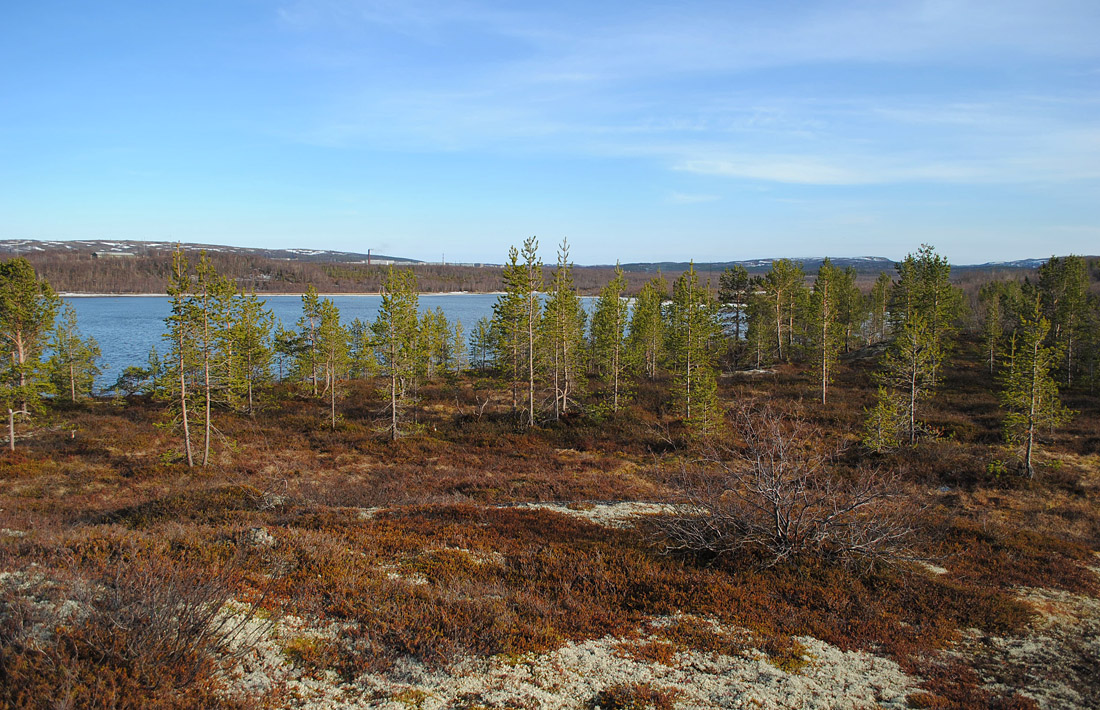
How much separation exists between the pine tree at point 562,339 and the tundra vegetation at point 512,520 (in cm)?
37

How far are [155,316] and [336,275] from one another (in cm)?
9036

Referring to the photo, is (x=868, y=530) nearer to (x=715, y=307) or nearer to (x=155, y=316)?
(x=715, y=307)

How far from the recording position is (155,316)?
10675cm

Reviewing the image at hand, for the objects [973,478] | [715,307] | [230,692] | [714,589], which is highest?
[715,307]

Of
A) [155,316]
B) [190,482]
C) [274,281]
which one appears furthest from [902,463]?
[274,281]

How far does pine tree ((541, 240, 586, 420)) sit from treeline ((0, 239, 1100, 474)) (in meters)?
0.15

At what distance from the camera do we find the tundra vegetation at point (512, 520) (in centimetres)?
647

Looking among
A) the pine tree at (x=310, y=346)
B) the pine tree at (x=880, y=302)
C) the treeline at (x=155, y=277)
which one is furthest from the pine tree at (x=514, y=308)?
the treeline at (x=155, y=277)

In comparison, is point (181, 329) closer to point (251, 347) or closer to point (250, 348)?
point (250, 348)

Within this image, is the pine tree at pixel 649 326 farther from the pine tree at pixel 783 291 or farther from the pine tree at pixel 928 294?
the pine tree at pixel 928 294

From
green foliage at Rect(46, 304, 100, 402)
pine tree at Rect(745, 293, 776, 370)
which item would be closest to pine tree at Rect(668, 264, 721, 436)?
pine tree at Rect(745, 293, 776, 370)

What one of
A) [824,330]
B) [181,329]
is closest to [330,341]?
[181,329]

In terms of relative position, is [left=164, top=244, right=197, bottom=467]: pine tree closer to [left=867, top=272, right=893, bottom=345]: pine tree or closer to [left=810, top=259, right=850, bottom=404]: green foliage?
[left=810, top=259, right=850, bottom=404]: green foliage

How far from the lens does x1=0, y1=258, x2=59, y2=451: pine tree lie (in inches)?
999
